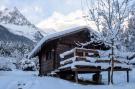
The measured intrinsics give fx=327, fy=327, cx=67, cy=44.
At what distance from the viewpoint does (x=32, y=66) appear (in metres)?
61.5

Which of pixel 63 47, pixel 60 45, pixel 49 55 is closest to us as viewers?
pixel 60 45

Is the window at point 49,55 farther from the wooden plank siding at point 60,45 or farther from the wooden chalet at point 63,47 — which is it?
the wooden plank siding at point 60,45

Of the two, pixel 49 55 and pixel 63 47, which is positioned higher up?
pixel 63 47

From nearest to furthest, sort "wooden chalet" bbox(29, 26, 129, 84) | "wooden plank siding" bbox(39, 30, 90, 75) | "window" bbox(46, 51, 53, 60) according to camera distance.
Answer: "wooden chalet" bbox(29, 26, 129, 84) → "wooden plank siding" bbox(39, 30, 90, 75) → "window" bbox(46, 51, 53, 60)

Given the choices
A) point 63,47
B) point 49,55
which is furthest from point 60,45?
point 49,55

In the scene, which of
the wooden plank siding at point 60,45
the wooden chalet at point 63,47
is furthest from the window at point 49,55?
the wooden plank siding at point 60,45

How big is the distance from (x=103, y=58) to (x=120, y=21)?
3.88 metres

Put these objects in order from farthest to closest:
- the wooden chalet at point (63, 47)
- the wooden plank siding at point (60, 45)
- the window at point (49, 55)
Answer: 1. the window at point (49, 55)
2. the wooden plank siding at point (60, 45)
3. the wooden chalet at point (63, 47)

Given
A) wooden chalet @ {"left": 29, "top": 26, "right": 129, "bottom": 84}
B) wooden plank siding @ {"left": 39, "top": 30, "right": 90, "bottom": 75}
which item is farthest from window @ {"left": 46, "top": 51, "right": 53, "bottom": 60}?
wooden plank siding @ {"left": 39, "top": 30, "right": 90, "bottom": 75}

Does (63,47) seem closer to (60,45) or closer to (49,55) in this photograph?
(60,45)

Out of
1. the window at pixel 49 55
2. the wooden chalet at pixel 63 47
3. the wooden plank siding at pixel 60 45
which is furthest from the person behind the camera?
the window at pixel 49 55

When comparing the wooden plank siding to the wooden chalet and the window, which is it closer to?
the wooden chalet

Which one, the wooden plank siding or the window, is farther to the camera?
the window

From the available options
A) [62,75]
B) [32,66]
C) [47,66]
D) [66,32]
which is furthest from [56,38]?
[32,66]
